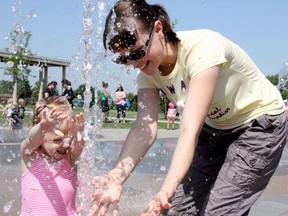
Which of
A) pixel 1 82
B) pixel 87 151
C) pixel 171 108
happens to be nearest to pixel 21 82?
pixel 1 82

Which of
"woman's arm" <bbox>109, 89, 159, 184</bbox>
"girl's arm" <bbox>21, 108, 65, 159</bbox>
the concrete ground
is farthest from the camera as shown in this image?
the concrete ground

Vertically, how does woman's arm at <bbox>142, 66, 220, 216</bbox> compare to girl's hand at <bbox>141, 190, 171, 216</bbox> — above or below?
above

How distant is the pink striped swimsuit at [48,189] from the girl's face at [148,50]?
37.1 inches

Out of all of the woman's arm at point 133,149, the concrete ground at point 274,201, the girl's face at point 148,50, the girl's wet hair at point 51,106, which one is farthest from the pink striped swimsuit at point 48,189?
the concrete ground at point 274,201

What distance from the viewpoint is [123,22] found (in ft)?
7.04

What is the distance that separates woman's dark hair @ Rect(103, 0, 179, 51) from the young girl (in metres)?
0.71

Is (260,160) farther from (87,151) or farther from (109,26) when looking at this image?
(87,151)

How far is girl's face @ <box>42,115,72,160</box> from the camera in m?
2.73

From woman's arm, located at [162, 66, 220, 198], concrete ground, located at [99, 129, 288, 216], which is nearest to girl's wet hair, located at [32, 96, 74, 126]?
woman's arm, located at [162, 66, 220, 198]

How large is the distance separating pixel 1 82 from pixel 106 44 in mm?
29825

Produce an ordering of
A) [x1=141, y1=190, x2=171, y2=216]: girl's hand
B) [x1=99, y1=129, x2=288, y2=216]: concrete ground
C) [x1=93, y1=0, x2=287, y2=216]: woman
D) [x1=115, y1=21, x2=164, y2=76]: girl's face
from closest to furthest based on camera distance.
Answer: [x1=141, y1=190, x2=171, y2=216]: girl's hand → [x1=93, y1=0, x2=287, y2=216]: woman → [x1=115, y1=21, x2=164, y2=76]: girl's face → [x1=99, y1=129, x2=288, y2=216]: concrete ground

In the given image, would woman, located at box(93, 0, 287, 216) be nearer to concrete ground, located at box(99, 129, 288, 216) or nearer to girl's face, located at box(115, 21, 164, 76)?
girl's face, located at box(115, 21, 164, 76)

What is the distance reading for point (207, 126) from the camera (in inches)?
103

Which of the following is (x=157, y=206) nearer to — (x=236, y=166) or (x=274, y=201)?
(x=236, y=166)
